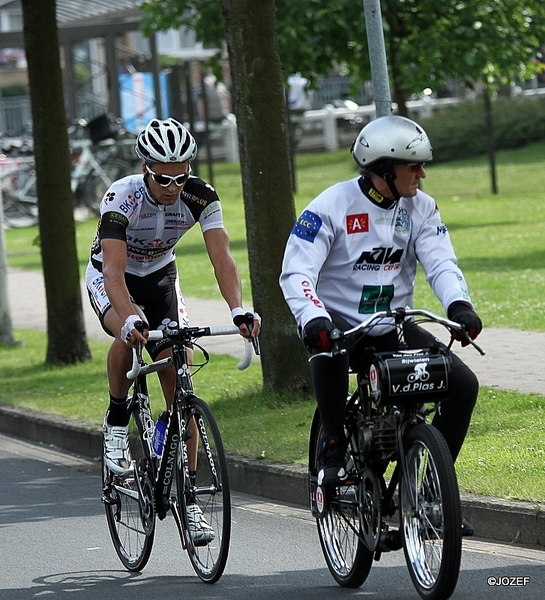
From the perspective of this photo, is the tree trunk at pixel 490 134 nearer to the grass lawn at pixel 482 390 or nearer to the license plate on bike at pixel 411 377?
the grass lawn at pixel 482 390

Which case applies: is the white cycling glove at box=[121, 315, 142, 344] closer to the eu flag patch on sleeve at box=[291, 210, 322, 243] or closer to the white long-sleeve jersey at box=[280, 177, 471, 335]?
the white long-sleeve jersey at box=[280, 177, 471, 335]

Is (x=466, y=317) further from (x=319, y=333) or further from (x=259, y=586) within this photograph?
(x=259, y=586)

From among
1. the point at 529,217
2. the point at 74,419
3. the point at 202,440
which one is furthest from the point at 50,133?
the point at 529,217

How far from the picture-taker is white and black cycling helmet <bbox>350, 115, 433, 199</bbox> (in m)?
5.61

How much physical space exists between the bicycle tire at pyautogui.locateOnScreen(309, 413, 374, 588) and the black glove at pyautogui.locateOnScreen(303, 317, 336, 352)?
0.64 metres

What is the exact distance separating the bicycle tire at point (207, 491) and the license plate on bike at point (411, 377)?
857mm

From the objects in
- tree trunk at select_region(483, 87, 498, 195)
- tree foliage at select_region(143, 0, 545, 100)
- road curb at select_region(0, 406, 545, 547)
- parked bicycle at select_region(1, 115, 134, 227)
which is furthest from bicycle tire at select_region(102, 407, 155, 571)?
parked bicycle at select_region(1, 115, 134, 227)

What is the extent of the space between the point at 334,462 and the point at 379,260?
84cm

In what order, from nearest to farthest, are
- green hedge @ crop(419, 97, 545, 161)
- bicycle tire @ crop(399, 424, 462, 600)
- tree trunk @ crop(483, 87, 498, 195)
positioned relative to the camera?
bicycle tire @ crop(399, 424, 462, 600) → tree trunk @ crop(483, 87, 498, 195) → green hedge @ crop(419, 97, 545, 161)

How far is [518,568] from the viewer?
6062mm

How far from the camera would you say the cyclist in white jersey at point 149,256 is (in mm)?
6281

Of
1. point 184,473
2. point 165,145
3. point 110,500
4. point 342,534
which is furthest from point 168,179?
point 342,534

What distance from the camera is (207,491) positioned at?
19.7 ft

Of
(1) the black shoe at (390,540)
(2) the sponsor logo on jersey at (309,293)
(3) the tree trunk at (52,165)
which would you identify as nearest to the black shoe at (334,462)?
(1) the black shoe at (390,540)
